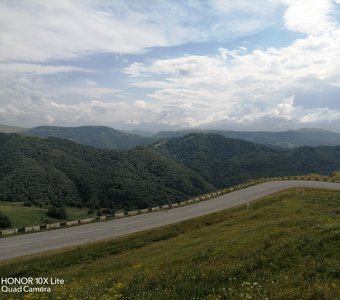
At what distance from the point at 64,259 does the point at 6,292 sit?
53.8 feet

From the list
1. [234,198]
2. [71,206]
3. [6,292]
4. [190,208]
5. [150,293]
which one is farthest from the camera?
[71,206]

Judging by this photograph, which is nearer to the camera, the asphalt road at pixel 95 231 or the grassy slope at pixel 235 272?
the grassy slope at pixel 235 272

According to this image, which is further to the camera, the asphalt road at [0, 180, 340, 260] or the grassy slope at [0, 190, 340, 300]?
the asphalt road at [0, 180, 340, 260]

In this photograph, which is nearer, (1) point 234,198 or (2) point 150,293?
(2) point 150,293

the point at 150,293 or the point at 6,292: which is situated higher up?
the point at 150,293

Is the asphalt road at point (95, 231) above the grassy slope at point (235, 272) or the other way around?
the other way around

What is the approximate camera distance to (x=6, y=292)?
15.2 m

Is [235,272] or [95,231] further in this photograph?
[95,231]

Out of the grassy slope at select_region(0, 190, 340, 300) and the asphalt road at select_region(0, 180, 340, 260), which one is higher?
the grassy slope at select_region(0, 190, 340, 300)

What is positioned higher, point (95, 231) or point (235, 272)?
point (235, 272)

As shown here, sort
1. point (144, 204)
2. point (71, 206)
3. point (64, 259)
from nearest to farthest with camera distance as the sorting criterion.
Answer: point (64, 259), point (71, 206), point (144, 204)

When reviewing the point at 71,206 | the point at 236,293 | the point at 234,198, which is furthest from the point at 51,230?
the point at 71,206

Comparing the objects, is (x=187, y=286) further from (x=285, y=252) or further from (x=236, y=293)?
(x=285, y=252)

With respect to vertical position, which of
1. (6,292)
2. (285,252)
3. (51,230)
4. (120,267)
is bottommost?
(51,230)
